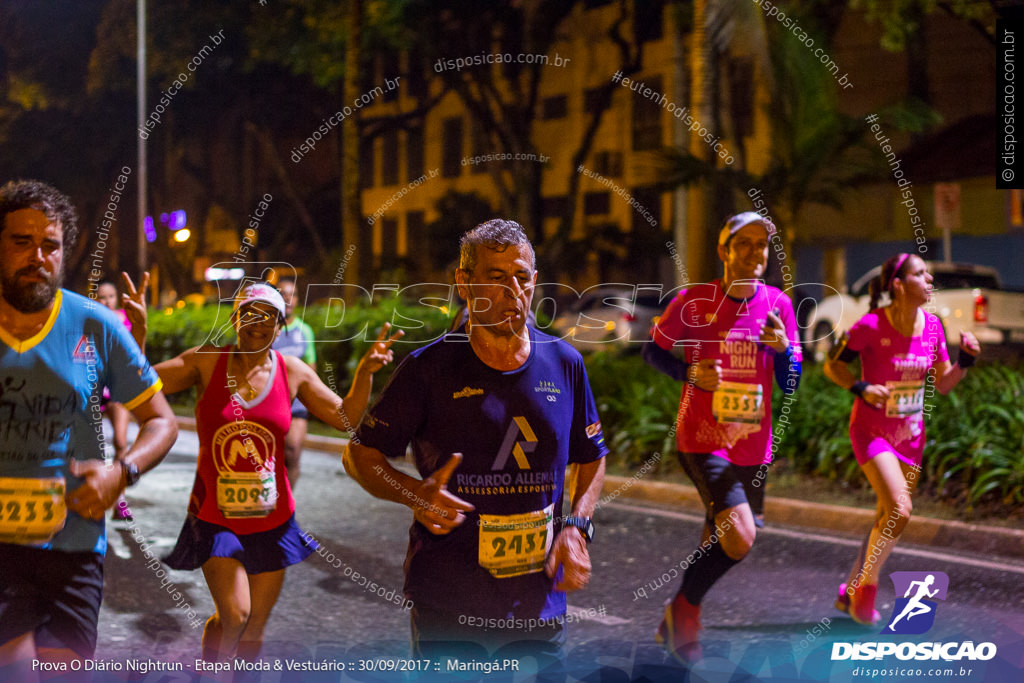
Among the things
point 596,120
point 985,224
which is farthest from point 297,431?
point 985,224

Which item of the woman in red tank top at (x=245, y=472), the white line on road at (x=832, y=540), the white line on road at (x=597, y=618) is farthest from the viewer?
the white line on road at (x=832, y=540)

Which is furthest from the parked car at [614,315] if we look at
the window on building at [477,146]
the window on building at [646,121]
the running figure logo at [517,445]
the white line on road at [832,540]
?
the running figure logo at [517,445]

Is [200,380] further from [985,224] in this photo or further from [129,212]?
[129,212]

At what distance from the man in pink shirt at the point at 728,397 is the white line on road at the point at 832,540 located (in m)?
2.16

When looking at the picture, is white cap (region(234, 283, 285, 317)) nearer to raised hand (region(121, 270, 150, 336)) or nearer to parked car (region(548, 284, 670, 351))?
raised hand (region(121, 270, 150, 336))

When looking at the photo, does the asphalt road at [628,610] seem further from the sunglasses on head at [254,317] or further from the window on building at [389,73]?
the window on building at [389,73]

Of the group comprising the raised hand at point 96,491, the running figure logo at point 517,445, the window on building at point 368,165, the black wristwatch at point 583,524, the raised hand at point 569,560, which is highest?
the window on building at point 368,165

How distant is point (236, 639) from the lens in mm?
4180

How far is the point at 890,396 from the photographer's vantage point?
17.5ft

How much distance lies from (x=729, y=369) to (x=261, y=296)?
6.76 feet

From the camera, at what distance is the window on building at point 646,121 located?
1214 inches

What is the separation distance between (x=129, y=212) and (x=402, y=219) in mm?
12668

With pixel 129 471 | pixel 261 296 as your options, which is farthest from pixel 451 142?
pixel 129 471

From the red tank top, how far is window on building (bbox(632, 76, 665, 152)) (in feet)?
88.7
